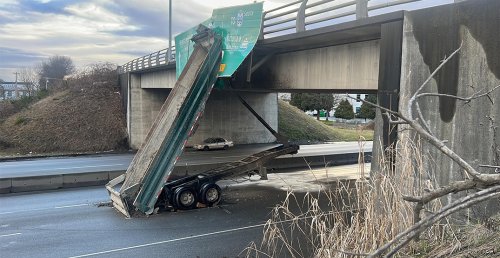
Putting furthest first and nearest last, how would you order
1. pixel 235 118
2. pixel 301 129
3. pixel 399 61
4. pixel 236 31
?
1. pixel 301 129
2. pixel 235 118
3. pixel 236 31
4. pixel 399 61

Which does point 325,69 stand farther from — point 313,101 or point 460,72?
point 313,101

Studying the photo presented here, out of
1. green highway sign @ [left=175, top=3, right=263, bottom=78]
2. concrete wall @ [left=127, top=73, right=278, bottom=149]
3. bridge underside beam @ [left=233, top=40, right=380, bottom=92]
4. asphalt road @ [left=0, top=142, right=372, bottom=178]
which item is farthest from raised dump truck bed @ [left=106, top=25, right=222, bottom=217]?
concrete wall @ [left=127, top=73, right=278, bottom=149]

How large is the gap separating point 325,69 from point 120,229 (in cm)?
764

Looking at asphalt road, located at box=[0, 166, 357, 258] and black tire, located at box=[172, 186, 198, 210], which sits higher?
black tire, located at box=[172, 186, 198, 210]

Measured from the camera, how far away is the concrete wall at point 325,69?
1158 cm

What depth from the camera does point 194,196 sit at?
1239cm

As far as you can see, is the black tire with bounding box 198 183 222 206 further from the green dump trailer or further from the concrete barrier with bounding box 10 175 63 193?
the concrete barrier with bounding box 10 175 63 193

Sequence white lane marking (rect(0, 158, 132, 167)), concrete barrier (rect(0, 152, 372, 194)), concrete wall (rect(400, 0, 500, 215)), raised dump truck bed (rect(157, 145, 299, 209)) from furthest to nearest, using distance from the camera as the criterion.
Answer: white lane marking (rect(0, 158, 132, 167)) < concrete barrier (rect(0, 152, 372, 194)) < raised dump truck bed (rect(157, 145, 299, 209)) < concrete wall (rect(400, 0, 500, 215))

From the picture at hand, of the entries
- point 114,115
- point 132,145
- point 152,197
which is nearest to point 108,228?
point 152,197

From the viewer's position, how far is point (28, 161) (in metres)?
26.1

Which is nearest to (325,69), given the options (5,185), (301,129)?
(5,185)

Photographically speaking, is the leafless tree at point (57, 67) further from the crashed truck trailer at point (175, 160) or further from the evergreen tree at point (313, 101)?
the crashed truck trailer at point (175, 160)

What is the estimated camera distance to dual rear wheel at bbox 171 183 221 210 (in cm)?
1205

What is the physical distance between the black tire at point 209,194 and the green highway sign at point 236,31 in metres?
3.67
